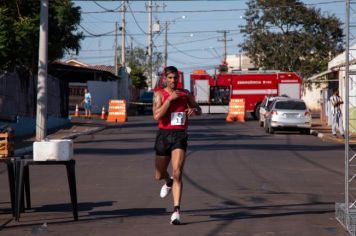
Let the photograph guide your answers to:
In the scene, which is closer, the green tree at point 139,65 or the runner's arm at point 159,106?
the runner's arm at point 159,106

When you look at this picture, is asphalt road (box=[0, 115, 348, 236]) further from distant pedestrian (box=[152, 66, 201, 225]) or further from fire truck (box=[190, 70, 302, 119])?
fire truck (box=[190, 70, 302, 119])

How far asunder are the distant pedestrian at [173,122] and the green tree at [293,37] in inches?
2223

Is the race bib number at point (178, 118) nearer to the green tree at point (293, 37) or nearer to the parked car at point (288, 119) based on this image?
the parked car at point (288, 119)

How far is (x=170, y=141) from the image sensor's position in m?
10.4

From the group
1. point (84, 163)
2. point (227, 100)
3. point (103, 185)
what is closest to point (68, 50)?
point (227, 100)

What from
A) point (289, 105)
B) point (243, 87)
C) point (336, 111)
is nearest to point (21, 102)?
point (289, 105)

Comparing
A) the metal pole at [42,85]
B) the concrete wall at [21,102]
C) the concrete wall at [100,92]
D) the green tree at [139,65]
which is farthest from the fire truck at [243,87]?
the green tree at [139,65]

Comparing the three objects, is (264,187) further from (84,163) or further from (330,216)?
(84,163)

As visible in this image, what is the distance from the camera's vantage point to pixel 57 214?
11.3m

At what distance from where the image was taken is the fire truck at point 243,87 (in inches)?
2030

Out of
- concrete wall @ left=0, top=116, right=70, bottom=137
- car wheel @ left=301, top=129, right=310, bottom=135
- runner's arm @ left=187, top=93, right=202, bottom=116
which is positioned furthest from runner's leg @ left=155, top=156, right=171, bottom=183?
car wheel @ left=301, top=129, right=310, bottom=135

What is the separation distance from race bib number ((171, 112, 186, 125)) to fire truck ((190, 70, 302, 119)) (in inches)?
1618

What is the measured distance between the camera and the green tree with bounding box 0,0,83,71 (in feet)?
104

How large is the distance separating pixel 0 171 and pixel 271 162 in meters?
6.74
